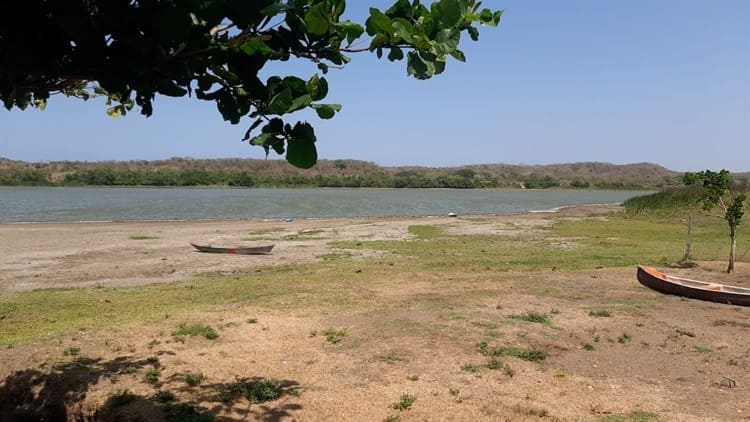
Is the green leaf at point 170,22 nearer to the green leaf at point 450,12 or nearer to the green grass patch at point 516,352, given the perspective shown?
the green leaf at point 450,12

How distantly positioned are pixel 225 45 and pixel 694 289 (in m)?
10.4

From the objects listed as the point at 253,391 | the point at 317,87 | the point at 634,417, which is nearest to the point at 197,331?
the point at 253,391

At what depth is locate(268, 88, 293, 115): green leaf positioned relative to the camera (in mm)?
2707

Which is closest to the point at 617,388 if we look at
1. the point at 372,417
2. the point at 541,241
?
the point at 372,417

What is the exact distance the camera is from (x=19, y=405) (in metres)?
5.65

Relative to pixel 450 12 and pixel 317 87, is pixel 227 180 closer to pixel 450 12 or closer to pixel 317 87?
pixel 317 87

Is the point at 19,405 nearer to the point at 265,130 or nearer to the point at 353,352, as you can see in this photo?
the point at 353,352

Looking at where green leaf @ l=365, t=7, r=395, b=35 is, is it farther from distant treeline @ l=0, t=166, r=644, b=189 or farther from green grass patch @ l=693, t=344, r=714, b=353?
distant treeline @ l=0, t=166, r=644, b=189

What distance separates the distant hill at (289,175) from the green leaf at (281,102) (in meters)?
84.5

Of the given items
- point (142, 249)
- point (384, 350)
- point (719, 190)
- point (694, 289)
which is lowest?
point (142, 249)

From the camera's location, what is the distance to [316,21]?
2684 millimetres

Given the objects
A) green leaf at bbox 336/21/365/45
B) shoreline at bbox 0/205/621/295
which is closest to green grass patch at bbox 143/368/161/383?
green leaf at bbox 336/21/365/45

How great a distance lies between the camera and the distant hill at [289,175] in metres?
103

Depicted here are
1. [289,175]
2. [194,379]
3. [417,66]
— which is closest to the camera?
[417,66]
